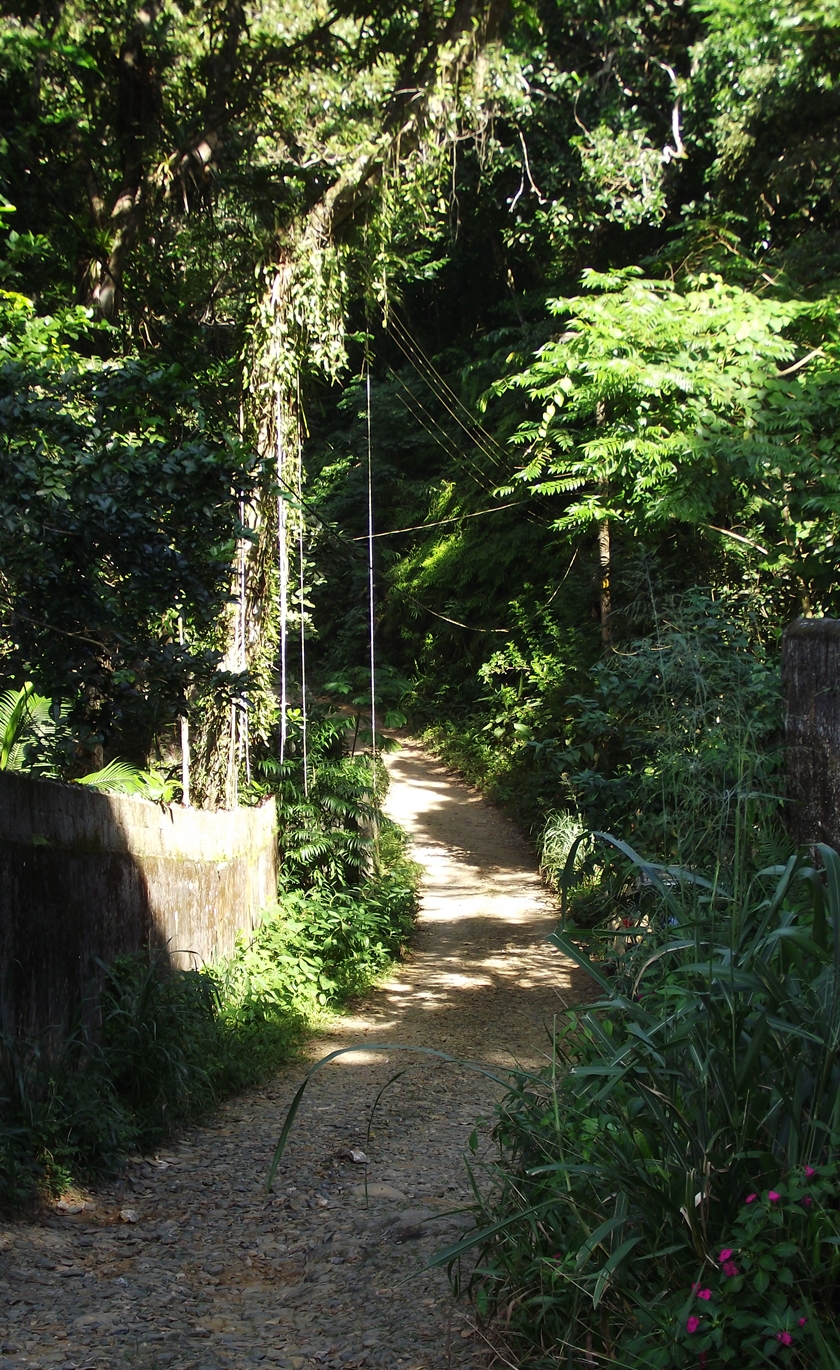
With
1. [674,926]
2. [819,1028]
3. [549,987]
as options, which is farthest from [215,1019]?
[819,1028]

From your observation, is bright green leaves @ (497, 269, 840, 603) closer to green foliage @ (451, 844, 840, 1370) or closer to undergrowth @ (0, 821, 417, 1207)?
undergrowth @ (0, 821, 417, 1207)

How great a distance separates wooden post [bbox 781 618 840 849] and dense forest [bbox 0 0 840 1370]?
20cm

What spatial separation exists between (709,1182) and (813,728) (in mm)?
2464

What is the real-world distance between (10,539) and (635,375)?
6428 millimetres

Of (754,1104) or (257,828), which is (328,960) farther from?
(754,1104)

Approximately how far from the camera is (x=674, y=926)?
2.99m

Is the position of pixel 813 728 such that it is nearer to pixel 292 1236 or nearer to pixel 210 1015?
pixel 292 1236

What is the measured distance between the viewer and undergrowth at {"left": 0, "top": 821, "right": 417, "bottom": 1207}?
4602 mm

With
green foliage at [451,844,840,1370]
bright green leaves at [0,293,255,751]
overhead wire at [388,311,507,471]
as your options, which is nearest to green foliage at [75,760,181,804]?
bright green leaves at [0,293,255,751]

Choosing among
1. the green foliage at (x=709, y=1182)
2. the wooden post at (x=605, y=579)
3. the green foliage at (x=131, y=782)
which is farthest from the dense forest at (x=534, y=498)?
the green foliage at (x=131, y=782)

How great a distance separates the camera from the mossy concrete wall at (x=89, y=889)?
487 cm

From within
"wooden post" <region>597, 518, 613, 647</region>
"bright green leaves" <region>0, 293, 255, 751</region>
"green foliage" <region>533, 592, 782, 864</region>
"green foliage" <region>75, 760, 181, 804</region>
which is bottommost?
"green foliage" <region>75, 760, 181, 804</region>

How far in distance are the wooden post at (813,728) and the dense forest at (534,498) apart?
20cm

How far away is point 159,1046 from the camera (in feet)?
18.6
